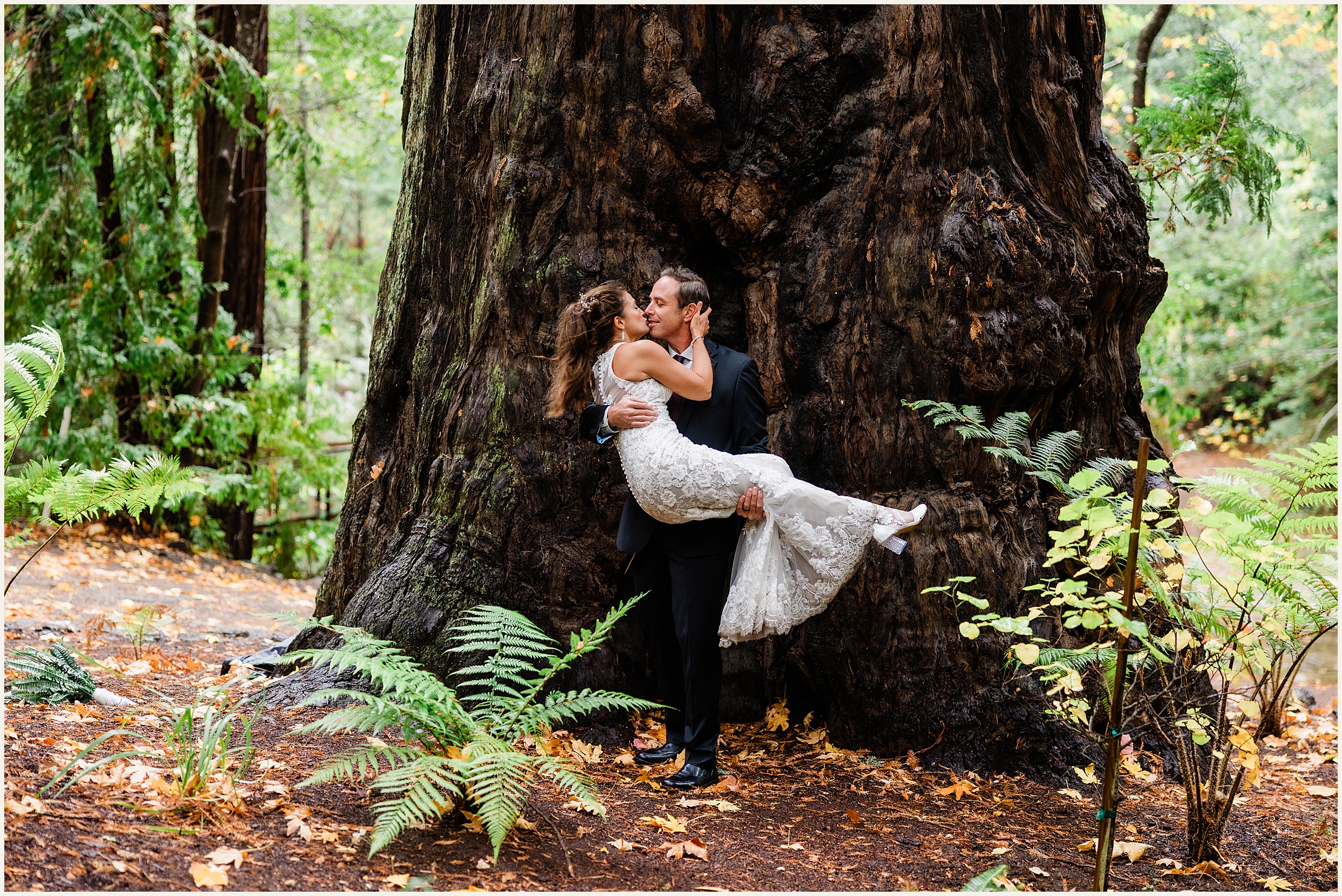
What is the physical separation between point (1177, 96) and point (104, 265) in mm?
10358

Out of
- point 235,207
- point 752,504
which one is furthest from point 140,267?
point 752,504

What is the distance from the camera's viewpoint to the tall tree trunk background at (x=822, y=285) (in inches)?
173

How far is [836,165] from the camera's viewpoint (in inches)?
182

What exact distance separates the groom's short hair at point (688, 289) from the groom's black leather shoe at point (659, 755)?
6.52 feet

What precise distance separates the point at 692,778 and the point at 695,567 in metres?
0.88

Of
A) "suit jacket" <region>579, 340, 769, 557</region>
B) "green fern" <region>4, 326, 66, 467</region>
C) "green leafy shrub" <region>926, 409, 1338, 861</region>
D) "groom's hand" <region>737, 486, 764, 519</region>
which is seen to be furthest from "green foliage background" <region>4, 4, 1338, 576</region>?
"green fern" <region>4, 326, 66, 467</region>

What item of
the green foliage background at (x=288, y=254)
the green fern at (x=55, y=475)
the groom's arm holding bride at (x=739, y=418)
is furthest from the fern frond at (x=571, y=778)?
the green foliage background at (x=288, y=254)

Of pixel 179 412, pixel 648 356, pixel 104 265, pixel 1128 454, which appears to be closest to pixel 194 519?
pixel 179 412

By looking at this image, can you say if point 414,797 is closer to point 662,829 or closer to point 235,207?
point 662,829

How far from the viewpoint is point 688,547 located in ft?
13.3

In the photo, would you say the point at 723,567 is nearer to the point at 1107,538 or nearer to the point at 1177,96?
the point at 1107,538

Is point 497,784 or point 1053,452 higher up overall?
point 1053,452

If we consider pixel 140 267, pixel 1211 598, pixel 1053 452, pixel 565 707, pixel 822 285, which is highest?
pixel 140 267

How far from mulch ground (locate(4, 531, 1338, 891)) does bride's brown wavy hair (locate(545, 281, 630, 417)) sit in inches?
63.9
